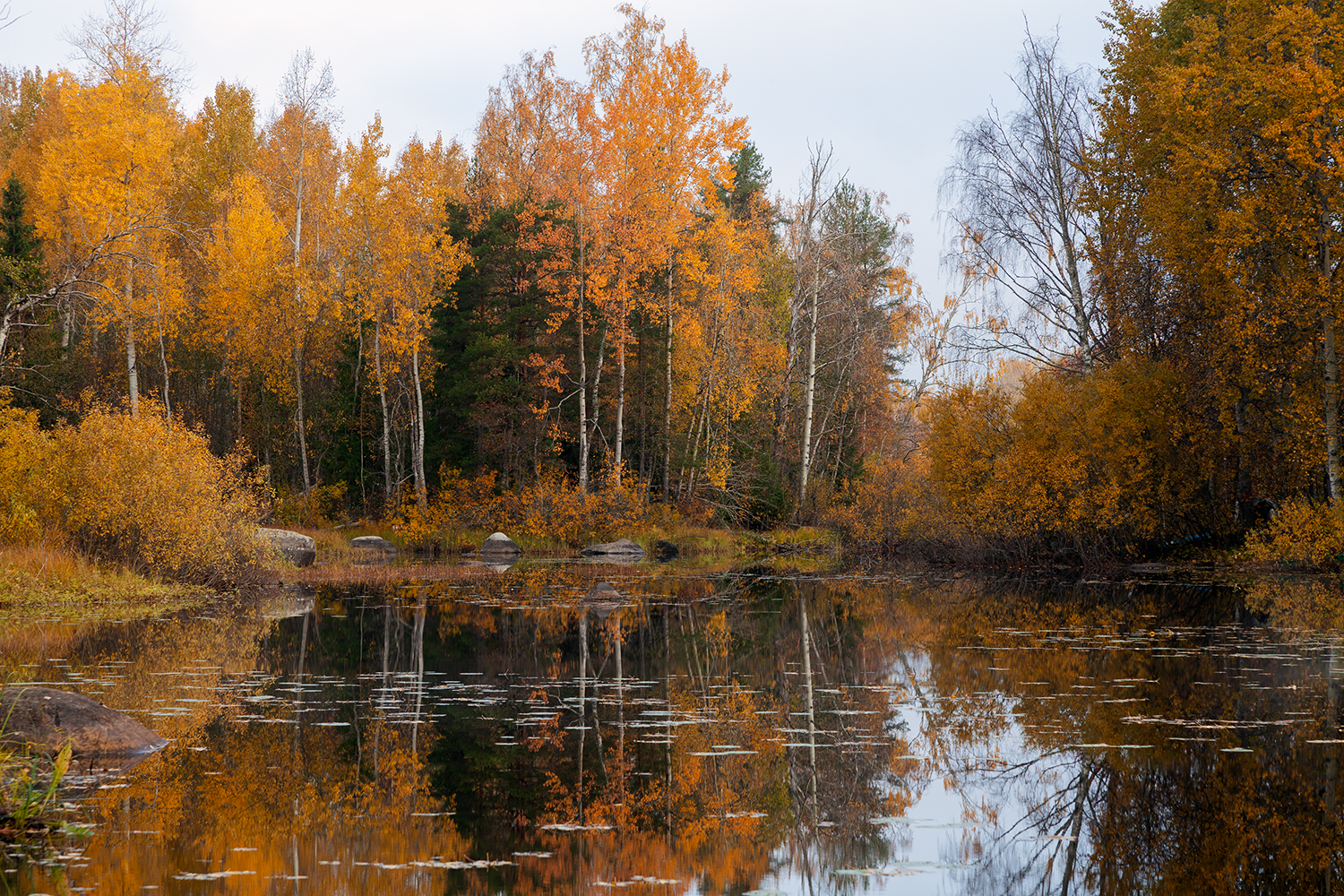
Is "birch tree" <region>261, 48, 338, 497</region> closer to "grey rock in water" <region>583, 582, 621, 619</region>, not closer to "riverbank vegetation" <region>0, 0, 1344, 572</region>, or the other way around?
"riverbank vegetation" <region>0, 0, 1344, 572</region>

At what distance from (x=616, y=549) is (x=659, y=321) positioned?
21.9ft

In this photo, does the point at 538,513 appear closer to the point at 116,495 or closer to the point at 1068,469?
the point at 116,495

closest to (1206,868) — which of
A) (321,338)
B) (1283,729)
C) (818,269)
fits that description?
(1283,729)

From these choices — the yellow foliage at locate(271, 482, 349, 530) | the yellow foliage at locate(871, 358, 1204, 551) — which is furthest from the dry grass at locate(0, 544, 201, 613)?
the yellow foliage at locate(871, 358, 1204, 551)

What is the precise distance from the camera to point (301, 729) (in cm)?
742

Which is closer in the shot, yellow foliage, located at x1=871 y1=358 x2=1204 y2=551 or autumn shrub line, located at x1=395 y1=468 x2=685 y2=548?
yellow foliage, located at x1=871 y1=358 x2=1204 y2=551

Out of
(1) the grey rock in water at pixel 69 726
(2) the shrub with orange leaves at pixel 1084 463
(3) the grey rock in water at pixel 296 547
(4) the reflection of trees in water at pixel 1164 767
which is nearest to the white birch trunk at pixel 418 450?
(3) the grey rock in water at pixel 296 547

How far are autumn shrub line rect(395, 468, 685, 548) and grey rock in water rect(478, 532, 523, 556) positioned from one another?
29cm

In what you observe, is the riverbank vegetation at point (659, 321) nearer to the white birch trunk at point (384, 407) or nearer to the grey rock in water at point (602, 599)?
the white birch trunk at point (384, 407)

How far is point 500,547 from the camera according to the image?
92.5 feet

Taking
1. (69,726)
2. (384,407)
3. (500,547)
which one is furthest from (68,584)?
(384,407)

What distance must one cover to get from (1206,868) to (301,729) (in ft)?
19.3

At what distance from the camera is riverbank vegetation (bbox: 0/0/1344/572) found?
18.5 metres

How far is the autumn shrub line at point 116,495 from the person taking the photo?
1551 centimetres
